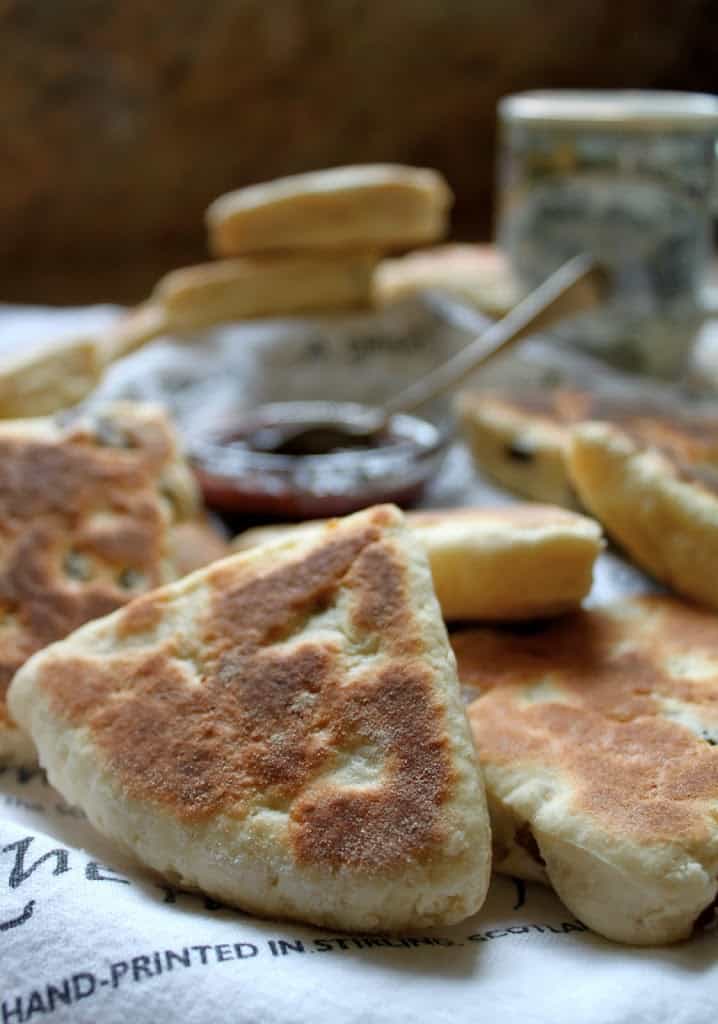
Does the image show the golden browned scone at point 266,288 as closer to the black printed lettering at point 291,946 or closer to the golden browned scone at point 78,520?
the golden browned scone at point 78,520

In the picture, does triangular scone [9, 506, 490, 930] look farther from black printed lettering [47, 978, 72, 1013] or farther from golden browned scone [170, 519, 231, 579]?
golden browned scone [170, 519, 231, 579]

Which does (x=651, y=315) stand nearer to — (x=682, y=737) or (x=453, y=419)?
(x=453, y=419)

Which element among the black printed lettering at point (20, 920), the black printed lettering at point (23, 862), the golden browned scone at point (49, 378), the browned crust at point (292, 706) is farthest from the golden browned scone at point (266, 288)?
the black printed lettering at point (20, 920)

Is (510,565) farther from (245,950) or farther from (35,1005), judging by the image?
(35,1005)

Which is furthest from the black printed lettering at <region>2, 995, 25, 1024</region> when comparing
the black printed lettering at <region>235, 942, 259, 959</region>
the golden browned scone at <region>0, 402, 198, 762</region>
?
the golden browned scone at <region>0, 402, 198, 762</region>

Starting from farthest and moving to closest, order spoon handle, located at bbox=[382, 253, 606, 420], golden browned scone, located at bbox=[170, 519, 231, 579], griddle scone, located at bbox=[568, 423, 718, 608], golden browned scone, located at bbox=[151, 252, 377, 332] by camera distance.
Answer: golden browned scone, located at bbox=[151, 252, 377, 332], spoon handle, located at bbox=[382, 253, 606, 420], golden browned scone, located at bbox=[170, 519, 231, 579], griddle scone, located at bbox=[568, 423, 718, 608]
